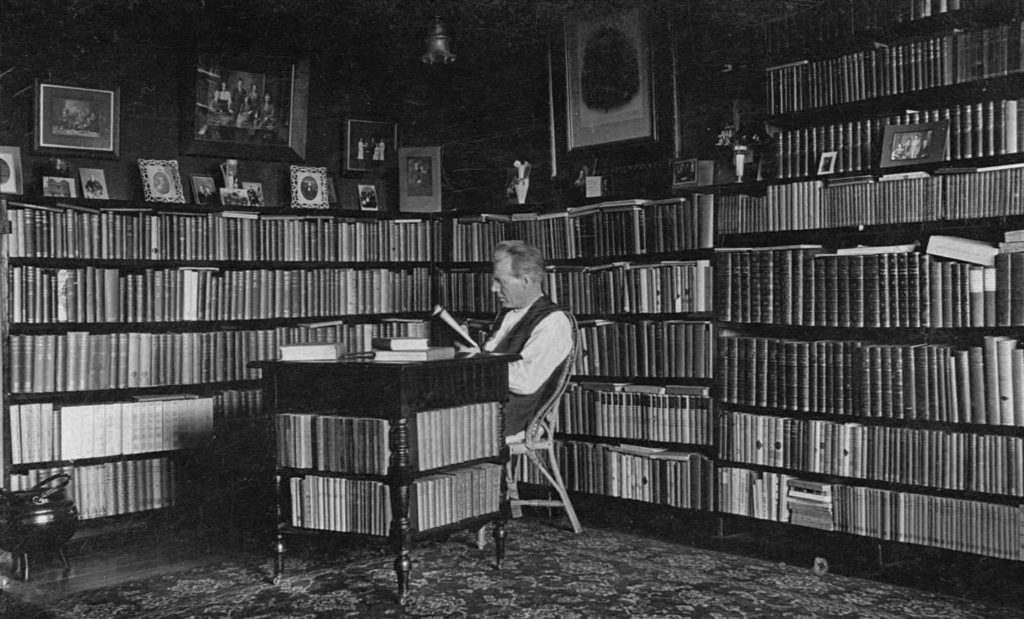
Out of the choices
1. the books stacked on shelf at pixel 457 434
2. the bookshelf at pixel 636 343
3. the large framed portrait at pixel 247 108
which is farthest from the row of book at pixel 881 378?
the large framed portrait at pixel 247 108

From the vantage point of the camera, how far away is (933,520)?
151 inches

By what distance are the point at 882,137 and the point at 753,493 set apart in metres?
1.79

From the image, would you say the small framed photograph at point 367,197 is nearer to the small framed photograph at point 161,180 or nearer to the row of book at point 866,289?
the small framed photograph at point 161,180

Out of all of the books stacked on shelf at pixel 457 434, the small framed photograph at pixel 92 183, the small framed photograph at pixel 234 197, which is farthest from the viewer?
the small framed photograph at pixel 234 197

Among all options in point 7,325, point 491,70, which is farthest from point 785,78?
point 7,325

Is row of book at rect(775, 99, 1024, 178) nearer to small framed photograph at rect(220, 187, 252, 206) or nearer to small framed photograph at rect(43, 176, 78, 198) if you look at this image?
small framed photograph at rect(220, 187, 252, 206)

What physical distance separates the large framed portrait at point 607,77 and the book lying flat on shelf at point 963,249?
1.68 meters

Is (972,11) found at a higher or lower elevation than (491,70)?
lower

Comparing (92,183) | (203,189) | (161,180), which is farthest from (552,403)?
(92,183)

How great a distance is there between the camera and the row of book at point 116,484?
4633mm

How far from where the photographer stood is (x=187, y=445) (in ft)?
16.6

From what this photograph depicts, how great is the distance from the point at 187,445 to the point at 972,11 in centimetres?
442

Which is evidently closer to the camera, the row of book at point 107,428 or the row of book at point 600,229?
the row of book at point 107,428

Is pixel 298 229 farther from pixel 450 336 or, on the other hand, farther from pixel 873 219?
pixel 873 219
